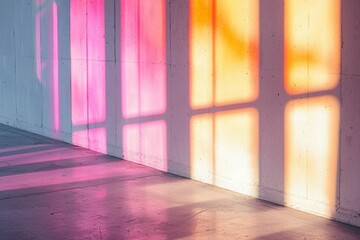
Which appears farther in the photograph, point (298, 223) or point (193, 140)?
point (193, 140)

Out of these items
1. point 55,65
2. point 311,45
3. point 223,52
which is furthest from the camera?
point 55,65

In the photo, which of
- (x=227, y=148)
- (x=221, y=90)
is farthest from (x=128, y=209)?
(x=221, y=90)

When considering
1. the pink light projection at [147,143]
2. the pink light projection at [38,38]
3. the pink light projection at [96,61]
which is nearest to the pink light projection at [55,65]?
the pink light projection at [38,38]

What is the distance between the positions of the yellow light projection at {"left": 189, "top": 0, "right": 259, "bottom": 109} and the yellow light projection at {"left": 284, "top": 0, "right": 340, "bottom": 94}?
43 centimetres

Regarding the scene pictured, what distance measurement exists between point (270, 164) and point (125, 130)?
2590 mm

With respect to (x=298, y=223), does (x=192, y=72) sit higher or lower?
higher

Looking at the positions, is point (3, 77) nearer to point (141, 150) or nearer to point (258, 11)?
point (141, 150)

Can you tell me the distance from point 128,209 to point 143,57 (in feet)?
7.64

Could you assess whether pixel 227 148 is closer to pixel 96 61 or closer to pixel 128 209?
pixel 128 209

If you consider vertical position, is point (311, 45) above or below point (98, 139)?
above

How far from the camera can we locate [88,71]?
352 inches

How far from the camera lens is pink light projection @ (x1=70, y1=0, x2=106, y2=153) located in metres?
8.65

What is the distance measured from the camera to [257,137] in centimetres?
618

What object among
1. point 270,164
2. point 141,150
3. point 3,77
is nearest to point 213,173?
point 270,164
